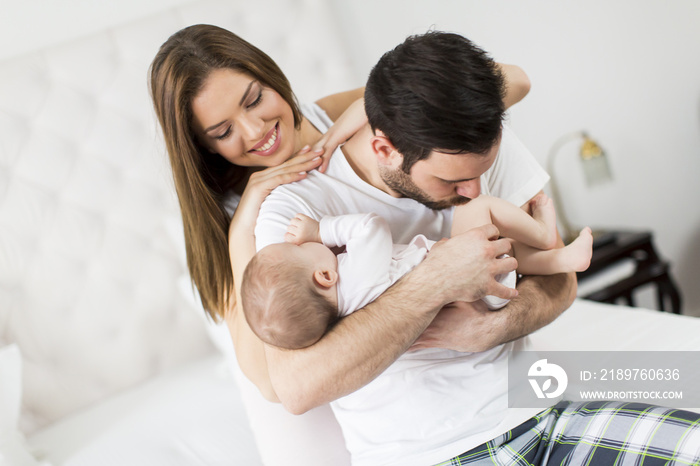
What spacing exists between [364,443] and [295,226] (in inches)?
17.7

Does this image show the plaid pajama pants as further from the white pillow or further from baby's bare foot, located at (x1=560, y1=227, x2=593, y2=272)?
the white pillow

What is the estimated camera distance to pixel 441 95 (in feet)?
2.61

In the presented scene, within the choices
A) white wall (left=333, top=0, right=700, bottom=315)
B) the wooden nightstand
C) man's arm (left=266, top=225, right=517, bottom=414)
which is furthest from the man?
the wooden nightstand

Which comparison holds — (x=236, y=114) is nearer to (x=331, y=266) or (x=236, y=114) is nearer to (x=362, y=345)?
(x=331, y=266)

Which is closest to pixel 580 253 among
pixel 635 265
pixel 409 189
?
pixel 409 189

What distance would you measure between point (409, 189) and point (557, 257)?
0.29 meters

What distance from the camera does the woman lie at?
1.03 meters

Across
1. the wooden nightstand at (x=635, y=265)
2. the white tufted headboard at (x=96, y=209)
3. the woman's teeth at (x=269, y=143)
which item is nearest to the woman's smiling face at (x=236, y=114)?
the woman's teeth at (x=269, y=143)

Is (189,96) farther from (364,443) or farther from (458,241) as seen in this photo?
(364,443)

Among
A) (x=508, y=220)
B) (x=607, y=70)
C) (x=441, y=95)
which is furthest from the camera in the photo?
(x=607, y=70)

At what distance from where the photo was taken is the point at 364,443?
3.61 ft

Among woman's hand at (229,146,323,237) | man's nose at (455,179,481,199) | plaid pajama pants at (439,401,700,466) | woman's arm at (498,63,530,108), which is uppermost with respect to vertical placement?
woman's arm at (498,63,530,108)

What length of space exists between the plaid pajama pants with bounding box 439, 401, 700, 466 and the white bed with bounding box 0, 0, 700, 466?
0.52m

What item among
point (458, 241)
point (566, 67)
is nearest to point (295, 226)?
point (458, 241)
